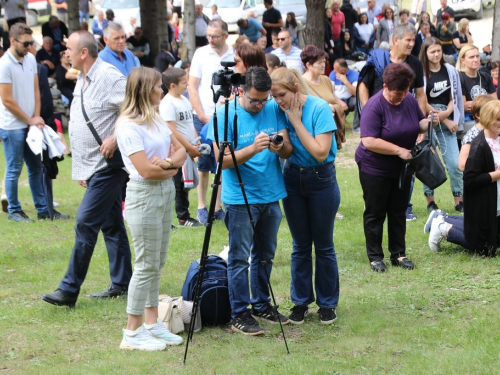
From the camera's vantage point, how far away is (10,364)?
510 centimetres

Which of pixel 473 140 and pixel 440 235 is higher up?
pixel 473 140

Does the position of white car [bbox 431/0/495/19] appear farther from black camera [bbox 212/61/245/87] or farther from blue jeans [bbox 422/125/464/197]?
black camera [bbox 212/61/245/87]

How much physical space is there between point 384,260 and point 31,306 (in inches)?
132

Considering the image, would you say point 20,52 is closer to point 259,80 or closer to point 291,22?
point 259,80

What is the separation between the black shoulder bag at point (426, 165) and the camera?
6770 mm

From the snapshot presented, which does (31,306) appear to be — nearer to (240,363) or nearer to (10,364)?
(10,364)

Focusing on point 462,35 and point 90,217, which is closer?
point 90,217

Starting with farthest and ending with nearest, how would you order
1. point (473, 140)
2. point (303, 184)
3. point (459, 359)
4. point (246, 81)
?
point (473, 140) < point (303, 184) < point (246, 81) < point (459, 359)

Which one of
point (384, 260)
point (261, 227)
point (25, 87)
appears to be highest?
point (25, 87)

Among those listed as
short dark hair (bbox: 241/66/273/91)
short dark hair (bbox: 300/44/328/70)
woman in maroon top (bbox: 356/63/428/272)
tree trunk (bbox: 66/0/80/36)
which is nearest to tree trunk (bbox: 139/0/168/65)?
tree trunk (bbox: 66/0/80/36)

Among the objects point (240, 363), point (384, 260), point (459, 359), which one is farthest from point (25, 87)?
point (459, 359)

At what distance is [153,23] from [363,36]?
7870 millimetres

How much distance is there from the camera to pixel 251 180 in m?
5.33

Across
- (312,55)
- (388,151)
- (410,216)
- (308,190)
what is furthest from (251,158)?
(410,216)
